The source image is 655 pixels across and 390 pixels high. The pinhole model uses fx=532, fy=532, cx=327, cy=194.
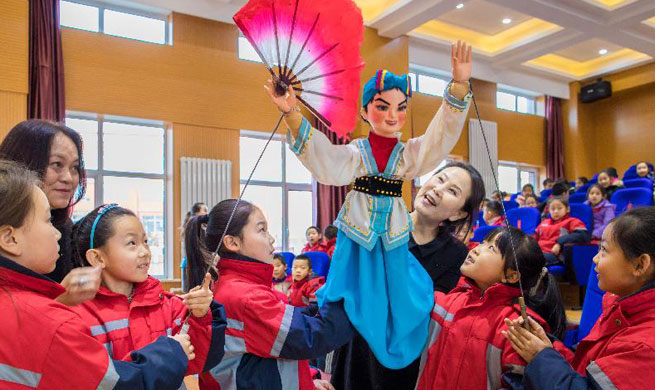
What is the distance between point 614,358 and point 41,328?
1.18 m

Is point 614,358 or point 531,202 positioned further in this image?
point 531,202

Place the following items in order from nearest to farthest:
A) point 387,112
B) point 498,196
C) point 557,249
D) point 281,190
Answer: point 387,112
point 498,196
point 557,249
point 281,190

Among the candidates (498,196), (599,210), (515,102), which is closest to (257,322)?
(498,196)

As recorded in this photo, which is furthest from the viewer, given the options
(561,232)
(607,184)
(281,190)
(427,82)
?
(427,82)

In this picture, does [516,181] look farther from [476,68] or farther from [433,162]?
[433,162]

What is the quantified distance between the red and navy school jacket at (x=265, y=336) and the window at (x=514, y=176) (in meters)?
10.8

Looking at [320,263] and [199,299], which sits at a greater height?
[199,299]

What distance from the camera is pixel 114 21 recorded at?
7.27 metres

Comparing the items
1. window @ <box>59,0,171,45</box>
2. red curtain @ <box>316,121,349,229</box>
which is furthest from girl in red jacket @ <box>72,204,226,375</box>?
red curtain @ <box>316,121,349,229</box>

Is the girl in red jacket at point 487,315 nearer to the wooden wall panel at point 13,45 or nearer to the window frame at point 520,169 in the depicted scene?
the wooden wall panel at point 13,45

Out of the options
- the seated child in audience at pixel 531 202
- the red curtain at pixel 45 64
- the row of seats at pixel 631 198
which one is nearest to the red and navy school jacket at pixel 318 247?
the seated child in audience at pixel 531 202

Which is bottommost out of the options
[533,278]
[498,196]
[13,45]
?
[533,278]

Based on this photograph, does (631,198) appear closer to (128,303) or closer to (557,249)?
(557,249)

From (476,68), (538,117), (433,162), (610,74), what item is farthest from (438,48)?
(433,162)
